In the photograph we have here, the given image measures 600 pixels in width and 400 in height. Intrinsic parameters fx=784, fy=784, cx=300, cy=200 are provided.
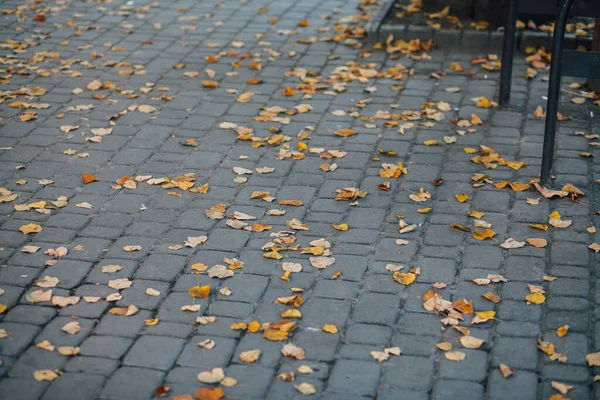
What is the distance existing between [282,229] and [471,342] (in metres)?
1.46

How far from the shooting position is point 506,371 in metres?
3.50

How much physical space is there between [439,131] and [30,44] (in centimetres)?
457

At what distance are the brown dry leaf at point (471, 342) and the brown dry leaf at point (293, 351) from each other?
758 mm

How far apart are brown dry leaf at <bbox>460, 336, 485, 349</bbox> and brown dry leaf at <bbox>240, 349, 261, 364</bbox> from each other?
0.96 metres

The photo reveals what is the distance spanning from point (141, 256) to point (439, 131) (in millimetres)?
2706

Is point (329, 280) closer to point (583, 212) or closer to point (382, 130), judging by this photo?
point (583, 212)

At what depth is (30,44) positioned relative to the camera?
8.20 meters

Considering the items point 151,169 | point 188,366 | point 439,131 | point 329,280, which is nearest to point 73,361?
point 188,366

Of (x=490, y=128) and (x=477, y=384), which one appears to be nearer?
(x=477, y=384)

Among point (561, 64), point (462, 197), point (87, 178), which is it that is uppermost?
point (561, 64)

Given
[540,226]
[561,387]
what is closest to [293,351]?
[561,387]

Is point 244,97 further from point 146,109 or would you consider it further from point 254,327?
point 254,327

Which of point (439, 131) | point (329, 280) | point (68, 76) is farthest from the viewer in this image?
point (68, 76)

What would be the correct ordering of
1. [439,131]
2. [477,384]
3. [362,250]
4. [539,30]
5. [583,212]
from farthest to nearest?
[539,30] → [439,131] → [583,212] → [362,250] → [477,384]
